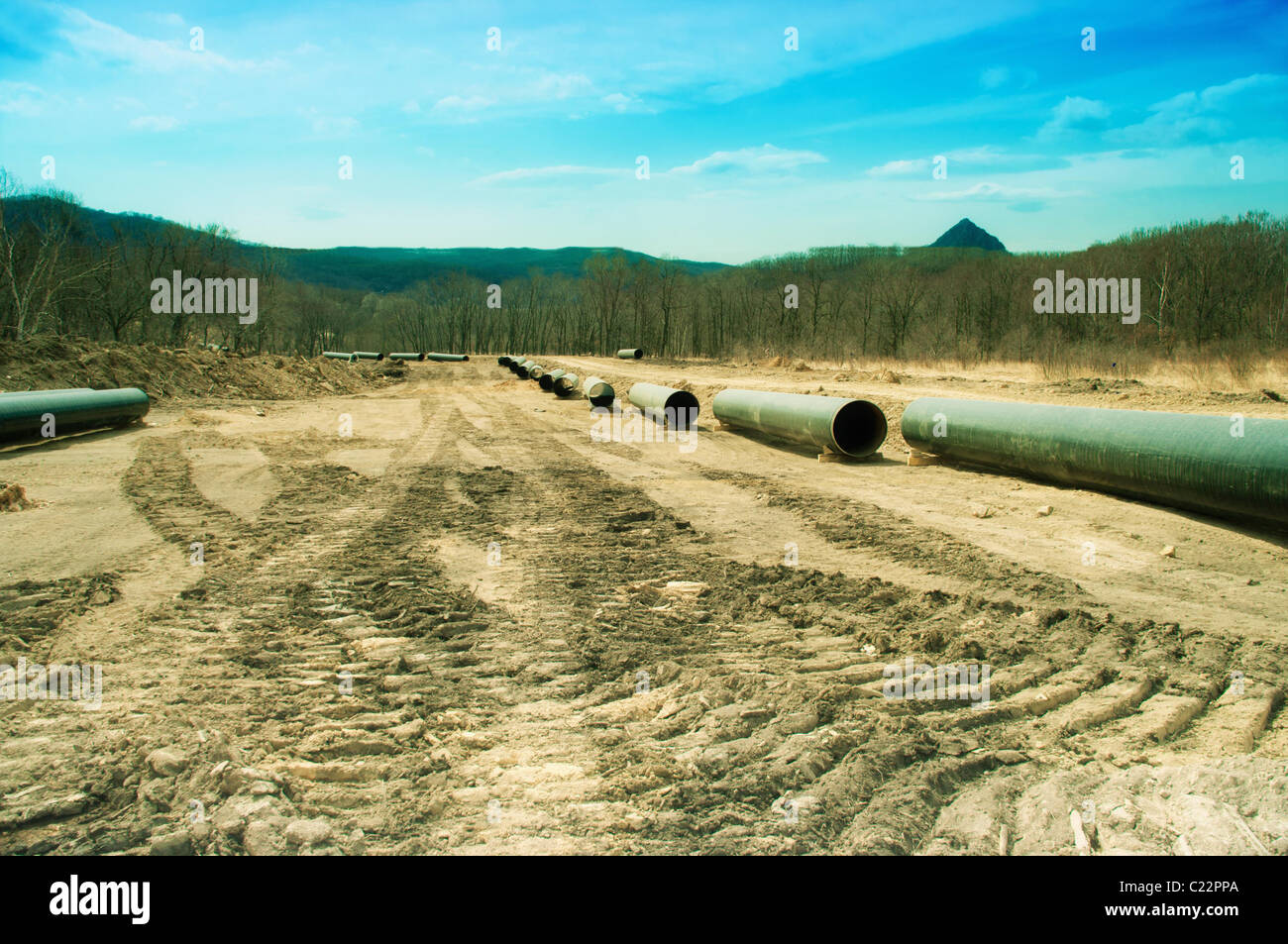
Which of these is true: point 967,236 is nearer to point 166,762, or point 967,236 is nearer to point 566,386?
point 566,386

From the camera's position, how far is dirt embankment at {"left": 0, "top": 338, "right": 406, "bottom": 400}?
18.2 meters

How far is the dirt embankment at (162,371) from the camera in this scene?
1816cm

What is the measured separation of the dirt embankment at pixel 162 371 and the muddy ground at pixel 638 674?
39.1 ft

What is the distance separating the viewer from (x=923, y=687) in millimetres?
4199

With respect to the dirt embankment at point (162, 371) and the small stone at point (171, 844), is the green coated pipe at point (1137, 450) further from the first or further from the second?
the dirt embankment at point (162, 371)

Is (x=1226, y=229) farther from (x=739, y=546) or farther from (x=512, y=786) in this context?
(x=512, y=786)

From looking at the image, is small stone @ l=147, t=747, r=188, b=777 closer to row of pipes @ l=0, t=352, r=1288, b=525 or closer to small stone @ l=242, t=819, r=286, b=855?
small stone @ l=242, t=819, r=286, b=855

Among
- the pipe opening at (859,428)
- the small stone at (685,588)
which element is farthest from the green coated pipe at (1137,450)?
the small stone at (685,588)

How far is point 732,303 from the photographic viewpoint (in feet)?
272

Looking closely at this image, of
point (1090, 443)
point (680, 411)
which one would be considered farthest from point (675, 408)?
point (1090, 443)

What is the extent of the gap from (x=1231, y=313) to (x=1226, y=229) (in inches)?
226

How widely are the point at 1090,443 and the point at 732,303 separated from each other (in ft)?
252
